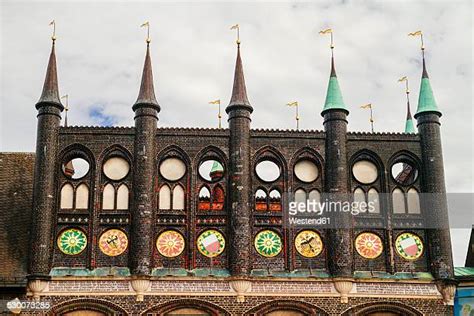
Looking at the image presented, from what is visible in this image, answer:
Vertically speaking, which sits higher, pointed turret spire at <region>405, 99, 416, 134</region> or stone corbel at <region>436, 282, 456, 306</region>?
pointed turret spire at <region>405, 99, 416, 134</region>

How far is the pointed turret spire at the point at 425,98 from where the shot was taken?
4107 cm

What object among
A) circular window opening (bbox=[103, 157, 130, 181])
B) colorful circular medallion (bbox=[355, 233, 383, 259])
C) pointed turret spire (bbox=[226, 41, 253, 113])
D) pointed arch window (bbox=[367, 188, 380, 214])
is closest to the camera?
colorful circular medallion (bbox=[355, 233, 383, 259])

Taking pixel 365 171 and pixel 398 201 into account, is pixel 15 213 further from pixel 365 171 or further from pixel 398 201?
pixel 398 201

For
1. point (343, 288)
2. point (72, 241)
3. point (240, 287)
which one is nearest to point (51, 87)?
point (72, 241)

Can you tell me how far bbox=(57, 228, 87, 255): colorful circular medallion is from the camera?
124ft

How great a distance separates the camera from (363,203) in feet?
131

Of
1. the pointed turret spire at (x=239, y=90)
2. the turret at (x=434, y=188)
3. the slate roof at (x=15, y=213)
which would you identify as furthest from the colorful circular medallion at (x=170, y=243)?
the turret at (x=434, y=188)

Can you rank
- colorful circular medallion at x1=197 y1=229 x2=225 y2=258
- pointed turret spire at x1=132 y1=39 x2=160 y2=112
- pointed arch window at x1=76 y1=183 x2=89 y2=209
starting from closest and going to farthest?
colorful circular medallion at x1=197 y1=229 x2=225 y2=258, pointed arch window at x1=76 y1=183 x2=89 y2=209, pointed turret spire at x1=132 y1=39 x2=160 y2=112

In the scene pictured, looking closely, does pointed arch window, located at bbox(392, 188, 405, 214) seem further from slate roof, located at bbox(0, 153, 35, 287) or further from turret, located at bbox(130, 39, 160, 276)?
slate roof, located at bbox(0, 153, 35, 287)

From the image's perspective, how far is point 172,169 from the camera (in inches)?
1554

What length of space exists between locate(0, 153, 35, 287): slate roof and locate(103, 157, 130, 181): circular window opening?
5109 millimetres

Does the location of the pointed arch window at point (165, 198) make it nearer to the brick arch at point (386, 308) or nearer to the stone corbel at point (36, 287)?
the stone corbel at point (36, 287)

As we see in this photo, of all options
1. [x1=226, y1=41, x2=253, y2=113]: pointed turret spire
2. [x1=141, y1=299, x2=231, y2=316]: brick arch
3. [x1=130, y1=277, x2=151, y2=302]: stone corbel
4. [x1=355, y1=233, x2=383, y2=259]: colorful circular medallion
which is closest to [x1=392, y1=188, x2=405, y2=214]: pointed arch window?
[x1=355, y1=233, x2=383, y2=259]: colorful circular medallion

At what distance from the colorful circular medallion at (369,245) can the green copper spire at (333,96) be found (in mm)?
6908
